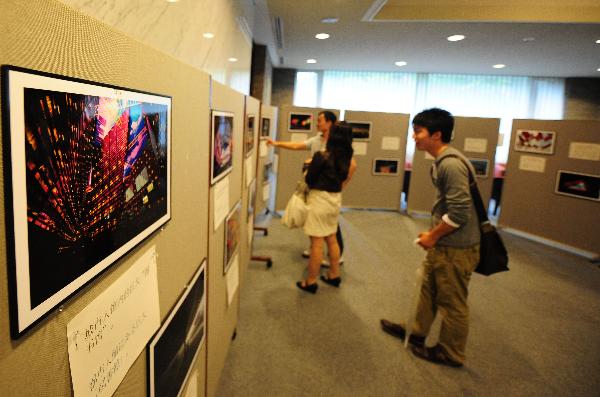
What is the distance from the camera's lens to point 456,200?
76.0 inches

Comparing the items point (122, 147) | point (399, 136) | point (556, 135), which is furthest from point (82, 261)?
point (399, 136)

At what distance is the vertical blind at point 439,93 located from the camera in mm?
9805

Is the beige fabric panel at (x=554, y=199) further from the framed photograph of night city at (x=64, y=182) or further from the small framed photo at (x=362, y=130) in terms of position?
the framed photograph of night city at (x=64, y=182)

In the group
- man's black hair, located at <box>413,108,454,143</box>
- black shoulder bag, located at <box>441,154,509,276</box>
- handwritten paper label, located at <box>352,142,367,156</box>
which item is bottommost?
black shoulder bag, located at <box>441,154,509,276</box>

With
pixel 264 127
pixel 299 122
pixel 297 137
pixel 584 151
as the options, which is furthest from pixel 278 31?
pixel 584 151

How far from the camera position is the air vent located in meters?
5.32

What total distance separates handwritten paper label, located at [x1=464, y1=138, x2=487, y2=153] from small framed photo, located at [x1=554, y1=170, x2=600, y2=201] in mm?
1274

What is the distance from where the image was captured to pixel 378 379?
2.15 m

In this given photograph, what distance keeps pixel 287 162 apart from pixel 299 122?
65 centimetres

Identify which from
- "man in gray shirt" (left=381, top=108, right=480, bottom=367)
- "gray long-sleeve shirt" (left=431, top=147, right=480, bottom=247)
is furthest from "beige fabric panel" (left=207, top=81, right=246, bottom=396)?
"gray long-sleeve shirt" (left=431, top=147, right=480, bottom=247)

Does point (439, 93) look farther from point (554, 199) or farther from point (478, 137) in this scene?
point (554, 199)

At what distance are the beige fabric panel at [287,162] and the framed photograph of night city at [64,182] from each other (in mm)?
4931

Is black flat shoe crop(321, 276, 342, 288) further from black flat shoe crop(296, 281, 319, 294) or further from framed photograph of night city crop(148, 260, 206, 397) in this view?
framed photograph of night city crop(148, 260, 206, 397)

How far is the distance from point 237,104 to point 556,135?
466 cm
